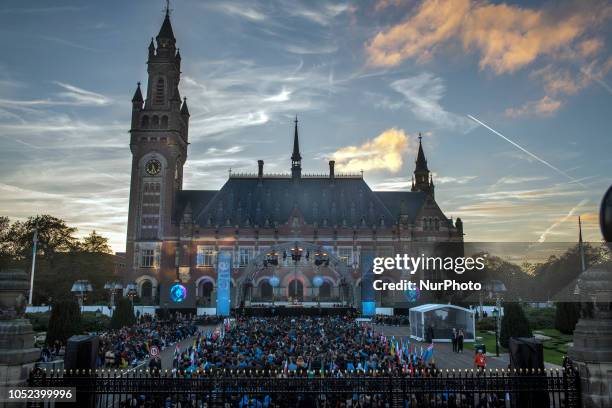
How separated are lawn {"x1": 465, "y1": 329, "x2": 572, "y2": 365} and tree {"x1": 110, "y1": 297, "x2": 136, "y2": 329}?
28.6 meters

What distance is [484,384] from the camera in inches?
396

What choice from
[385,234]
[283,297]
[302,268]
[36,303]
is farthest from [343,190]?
[36,303]

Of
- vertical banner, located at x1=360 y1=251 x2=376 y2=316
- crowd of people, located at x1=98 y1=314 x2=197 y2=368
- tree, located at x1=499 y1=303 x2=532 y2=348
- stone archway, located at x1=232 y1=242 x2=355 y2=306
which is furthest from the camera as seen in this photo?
stone archway, located at x1=232 y1=242 x2=355 y2=306

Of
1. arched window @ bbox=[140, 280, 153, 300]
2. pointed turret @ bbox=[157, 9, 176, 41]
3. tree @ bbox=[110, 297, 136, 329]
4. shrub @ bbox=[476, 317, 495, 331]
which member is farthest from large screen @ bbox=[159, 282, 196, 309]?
pointed turret @ bbox=[157, 9, 176, 41]

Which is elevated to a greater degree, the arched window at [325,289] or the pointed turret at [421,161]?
the pointed turret at [421,161]

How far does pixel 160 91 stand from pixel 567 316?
65.6 m

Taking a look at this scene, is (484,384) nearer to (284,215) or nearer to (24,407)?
(24,407)

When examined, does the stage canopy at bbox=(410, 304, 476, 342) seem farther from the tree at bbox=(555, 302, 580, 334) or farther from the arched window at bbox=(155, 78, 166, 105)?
the arched window at bbox=(155, 78, 166, 105)

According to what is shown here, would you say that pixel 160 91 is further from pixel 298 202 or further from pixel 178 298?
pixel 178 298

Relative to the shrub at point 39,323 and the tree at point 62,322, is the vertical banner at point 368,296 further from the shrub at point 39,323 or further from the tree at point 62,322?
the shrub at point 39,323

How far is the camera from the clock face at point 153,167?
2906 inches

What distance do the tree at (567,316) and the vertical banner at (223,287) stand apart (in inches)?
1294

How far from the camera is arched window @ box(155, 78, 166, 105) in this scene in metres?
75.7

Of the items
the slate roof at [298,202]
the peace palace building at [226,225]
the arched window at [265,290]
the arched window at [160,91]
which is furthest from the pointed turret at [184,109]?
the arched window at [265,290]
